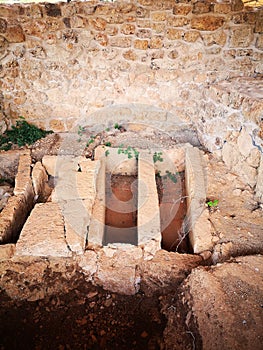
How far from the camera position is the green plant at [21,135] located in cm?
392

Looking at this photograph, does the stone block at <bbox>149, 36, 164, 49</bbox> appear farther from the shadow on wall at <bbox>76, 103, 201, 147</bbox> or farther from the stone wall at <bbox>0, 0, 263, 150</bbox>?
the shadow on wall at <bbox>76, 103, 201, 147</bbox>

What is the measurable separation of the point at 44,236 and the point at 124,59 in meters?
2.92

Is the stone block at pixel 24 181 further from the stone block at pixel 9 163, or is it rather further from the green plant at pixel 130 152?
the green plant at pixel 130 152

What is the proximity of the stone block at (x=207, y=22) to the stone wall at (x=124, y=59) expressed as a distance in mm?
12

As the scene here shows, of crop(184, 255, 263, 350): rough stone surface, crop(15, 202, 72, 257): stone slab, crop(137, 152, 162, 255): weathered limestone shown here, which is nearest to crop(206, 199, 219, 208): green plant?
crop(137, 152, 162, 255): weathered limestone

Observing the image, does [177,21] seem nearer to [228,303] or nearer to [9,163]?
[9,163]

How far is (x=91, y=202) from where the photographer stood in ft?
9.30

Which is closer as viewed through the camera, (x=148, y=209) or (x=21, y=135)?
(x=148, y=209)

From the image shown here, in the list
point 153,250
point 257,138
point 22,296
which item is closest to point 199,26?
point 257,138

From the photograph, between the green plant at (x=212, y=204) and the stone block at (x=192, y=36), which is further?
the stone block at (x=192, y=36)

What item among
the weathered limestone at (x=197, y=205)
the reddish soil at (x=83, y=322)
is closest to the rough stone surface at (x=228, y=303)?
the reddish soil at (x=83, y=322)

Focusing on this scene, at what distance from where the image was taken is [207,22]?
3641 millimetres

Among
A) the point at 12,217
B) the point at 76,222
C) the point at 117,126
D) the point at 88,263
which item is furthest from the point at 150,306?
the point at 117,126

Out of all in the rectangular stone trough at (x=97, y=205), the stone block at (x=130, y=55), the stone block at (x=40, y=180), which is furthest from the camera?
the stone block at (x=130, y=55)
